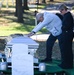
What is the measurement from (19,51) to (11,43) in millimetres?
858

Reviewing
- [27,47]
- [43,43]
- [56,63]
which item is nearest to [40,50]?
[43,43]

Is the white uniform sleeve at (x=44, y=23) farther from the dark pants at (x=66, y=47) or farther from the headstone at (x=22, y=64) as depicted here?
the headstone at (x=22, y=64)

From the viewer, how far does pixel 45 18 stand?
9.49m

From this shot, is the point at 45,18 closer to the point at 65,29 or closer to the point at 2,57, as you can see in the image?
the point at 65,29

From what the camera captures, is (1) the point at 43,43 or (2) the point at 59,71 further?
(1) the point at 43,43

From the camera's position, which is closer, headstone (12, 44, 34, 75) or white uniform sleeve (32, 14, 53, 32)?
headstone (12, 44, 34, 75)

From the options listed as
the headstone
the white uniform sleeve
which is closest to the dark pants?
the white uniform sleeve

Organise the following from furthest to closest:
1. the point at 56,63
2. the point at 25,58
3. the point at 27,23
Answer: the point at 27,23, the point at 56,63, the point at 25,58

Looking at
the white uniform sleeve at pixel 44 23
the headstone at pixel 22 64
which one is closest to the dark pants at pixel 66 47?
the white uniform sleeve at pixel 44 23

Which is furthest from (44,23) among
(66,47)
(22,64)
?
(22,64)

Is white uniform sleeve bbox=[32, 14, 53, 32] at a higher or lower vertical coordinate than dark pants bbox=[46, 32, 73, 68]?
higher

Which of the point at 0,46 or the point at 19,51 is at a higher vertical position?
the point at 19,51

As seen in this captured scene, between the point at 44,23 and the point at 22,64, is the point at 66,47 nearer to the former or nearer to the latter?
the point at 44,23

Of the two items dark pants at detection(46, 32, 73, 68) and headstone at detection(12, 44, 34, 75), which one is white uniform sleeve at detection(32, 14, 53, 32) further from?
headstone at detection(12, 44, 34, 75)
